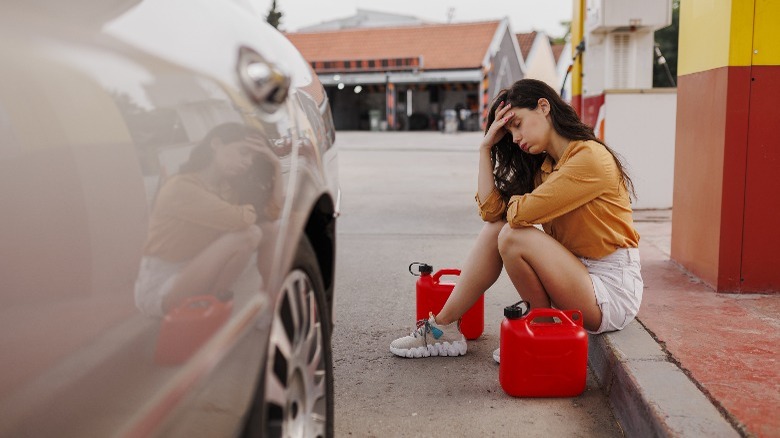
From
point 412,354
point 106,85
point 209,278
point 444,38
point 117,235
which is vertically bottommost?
point 412,354

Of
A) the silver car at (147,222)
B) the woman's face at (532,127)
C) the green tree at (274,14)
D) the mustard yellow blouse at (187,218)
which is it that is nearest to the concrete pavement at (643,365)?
the woman's face at (532,127)

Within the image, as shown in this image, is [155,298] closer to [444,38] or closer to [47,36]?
[47,36]

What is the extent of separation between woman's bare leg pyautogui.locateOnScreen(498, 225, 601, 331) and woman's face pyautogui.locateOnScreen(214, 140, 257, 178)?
6.18 feet

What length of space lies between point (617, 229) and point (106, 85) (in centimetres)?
267

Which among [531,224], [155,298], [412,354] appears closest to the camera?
[155,298]

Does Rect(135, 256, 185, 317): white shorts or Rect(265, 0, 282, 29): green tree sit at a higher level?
Rect(265, 0, 282, 29): green tree

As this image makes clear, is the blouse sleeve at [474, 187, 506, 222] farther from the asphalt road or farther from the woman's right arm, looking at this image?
the asphalt road

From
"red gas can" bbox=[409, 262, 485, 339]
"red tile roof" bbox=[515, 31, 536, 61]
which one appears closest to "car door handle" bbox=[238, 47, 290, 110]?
"red gas can" bbox=[409, 262, 485, 339]

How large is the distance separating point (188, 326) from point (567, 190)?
2233mm

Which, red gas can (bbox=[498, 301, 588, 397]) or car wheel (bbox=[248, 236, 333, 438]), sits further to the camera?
red gas can (bbox=[498, 301, 588, 397])

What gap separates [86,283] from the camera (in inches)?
47.0

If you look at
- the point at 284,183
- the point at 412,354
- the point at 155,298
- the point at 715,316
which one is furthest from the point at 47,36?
the point at 715,316

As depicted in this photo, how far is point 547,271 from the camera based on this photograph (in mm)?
3381

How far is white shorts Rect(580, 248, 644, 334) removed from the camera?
3.47m
